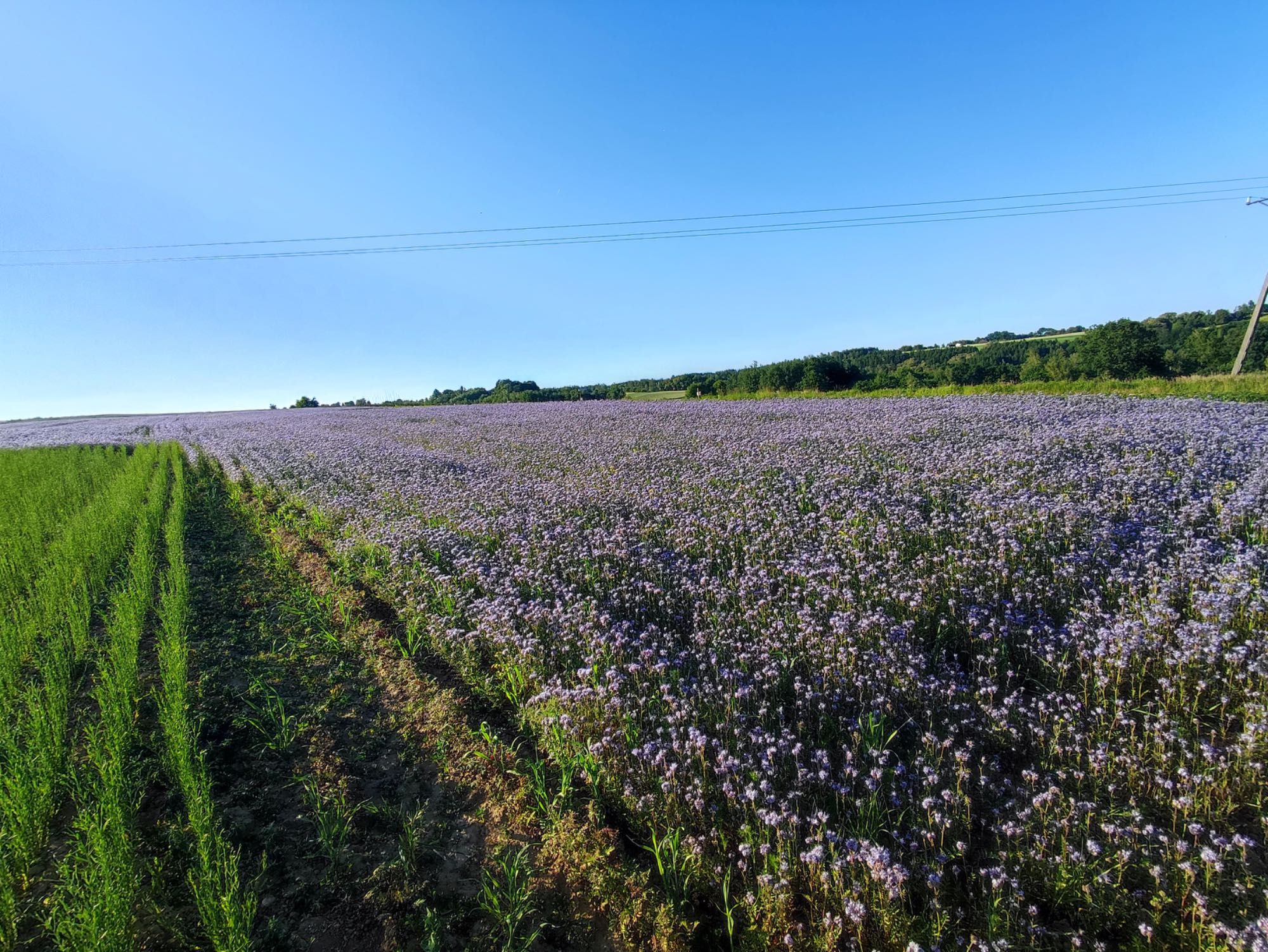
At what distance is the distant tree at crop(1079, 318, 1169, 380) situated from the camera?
38.2 metres

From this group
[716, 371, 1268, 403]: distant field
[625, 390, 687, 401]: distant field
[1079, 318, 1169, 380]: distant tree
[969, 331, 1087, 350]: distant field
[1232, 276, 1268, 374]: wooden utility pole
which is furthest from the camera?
[969, 331, 1087, 350]: distant field

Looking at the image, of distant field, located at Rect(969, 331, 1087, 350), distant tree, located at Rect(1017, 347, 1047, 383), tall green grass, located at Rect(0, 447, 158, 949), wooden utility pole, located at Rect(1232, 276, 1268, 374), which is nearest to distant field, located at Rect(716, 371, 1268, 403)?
wooden utility pole, located at Rect(1232, 276, 1268, 374)

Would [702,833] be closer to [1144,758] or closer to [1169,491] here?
[1144,758]

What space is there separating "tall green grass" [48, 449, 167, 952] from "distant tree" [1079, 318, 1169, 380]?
52.3 metres

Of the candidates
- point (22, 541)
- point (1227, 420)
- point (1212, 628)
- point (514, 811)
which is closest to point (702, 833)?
point (514, 811)

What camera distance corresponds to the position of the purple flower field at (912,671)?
2.29m

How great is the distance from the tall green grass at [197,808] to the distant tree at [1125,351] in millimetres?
51916

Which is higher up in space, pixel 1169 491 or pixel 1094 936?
pixel 1169 491

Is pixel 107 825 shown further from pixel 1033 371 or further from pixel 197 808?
pixel 1033 371

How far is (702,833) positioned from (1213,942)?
1.96 metres

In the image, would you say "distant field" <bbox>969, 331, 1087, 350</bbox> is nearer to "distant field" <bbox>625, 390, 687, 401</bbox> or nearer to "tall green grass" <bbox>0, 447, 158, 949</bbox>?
"distant field" <bbox>625, 390, 687, 401</bbox>

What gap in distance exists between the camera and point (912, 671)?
338 centimetres

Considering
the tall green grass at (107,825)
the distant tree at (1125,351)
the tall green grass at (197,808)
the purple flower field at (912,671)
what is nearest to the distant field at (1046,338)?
the distant tree at (1125,351)

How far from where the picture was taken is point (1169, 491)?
6141 mm
